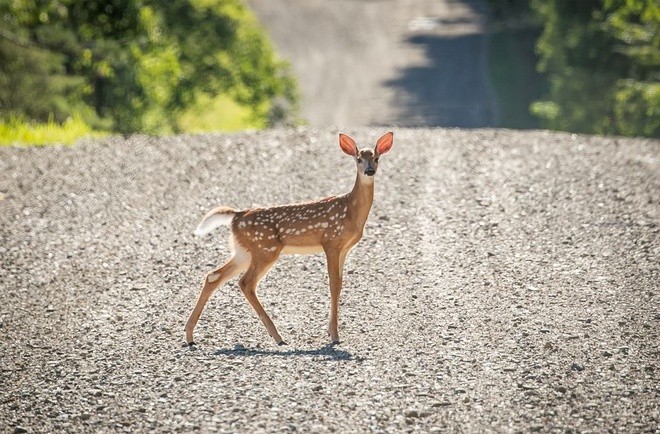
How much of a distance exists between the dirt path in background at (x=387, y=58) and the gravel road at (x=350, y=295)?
1732 cm

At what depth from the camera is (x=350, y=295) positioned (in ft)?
38.2

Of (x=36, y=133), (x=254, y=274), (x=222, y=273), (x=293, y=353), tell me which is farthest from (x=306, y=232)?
(x=36, y=133)

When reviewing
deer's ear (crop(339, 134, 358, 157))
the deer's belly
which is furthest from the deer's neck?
the deer's belly

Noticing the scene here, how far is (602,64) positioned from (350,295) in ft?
69.8

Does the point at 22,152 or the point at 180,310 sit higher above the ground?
the point at 22,152

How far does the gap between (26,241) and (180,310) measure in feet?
11.3

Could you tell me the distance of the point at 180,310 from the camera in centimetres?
1135

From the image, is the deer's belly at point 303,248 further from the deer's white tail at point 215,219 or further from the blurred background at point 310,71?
the blurred background at point 310,71

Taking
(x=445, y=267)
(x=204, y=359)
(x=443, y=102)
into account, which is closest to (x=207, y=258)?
(x=445, y=267)

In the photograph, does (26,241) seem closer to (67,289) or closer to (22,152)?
(67,289)

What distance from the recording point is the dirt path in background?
132 feet

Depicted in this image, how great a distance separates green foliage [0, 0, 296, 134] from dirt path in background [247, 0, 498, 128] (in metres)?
3.41

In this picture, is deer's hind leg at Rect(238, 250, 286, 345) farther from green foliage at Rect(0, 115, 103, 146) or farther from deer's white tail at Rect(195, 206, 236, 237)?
green foliage at Rect(0, 115, 103, 146)

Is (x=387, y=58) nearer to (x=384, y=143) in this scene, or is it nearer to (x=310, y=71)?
(x=310, y=71)
